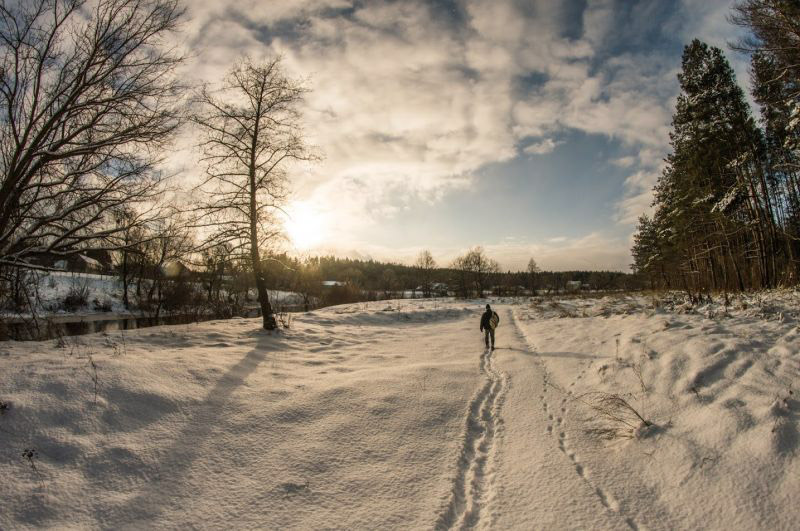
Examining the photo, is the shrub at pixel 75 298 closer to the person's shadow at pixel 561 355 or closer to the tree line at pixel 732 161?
the person's shadow at pixel 561 355

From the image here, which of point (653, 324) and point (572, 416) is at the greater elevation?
point (653, 324)

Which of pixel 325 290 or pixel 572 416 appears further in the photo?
pixel 325 290

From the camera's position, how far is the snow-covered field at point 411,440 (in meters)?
3.33

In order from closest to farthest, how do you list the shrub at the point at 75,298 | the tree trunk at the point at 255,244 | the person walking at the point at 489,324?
the person walking at the point at 489,324
the tree trunk at the point at 255,244
the shrub at the point at 75,298

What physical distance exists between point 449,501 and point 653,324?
26.6 ft

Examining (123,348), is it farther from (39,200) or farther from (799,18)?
(799,18)

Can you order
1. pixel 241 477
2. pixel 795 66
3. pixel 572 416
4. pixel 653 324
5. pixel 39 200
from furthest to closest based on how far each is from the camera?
pixel 795 66, pixel 653 324, pixel 39 200, pixel 572 416, pixel 241 477

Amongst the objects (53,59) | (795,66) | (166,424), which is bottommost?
(166,424)

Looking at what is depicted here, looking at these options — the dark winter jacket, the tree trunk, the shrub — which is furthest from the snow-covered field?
the shrub

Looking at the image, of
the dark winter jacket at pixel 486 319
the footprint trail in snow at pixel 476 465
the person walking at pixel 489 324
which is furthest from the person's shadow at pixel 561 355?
the footprint trail in snow at pixel 476 465

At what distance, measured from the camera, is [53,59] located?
19.6ft

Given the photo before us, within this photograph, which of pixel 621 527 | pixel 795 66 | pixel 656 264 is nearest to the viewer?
pixel 621 527

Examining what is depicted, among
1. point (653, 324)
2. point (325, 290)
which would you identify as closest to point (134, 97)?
point (653, 324)

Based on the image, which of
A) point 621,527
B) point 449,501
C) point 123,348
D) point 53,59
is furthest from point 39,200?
point 621,527
